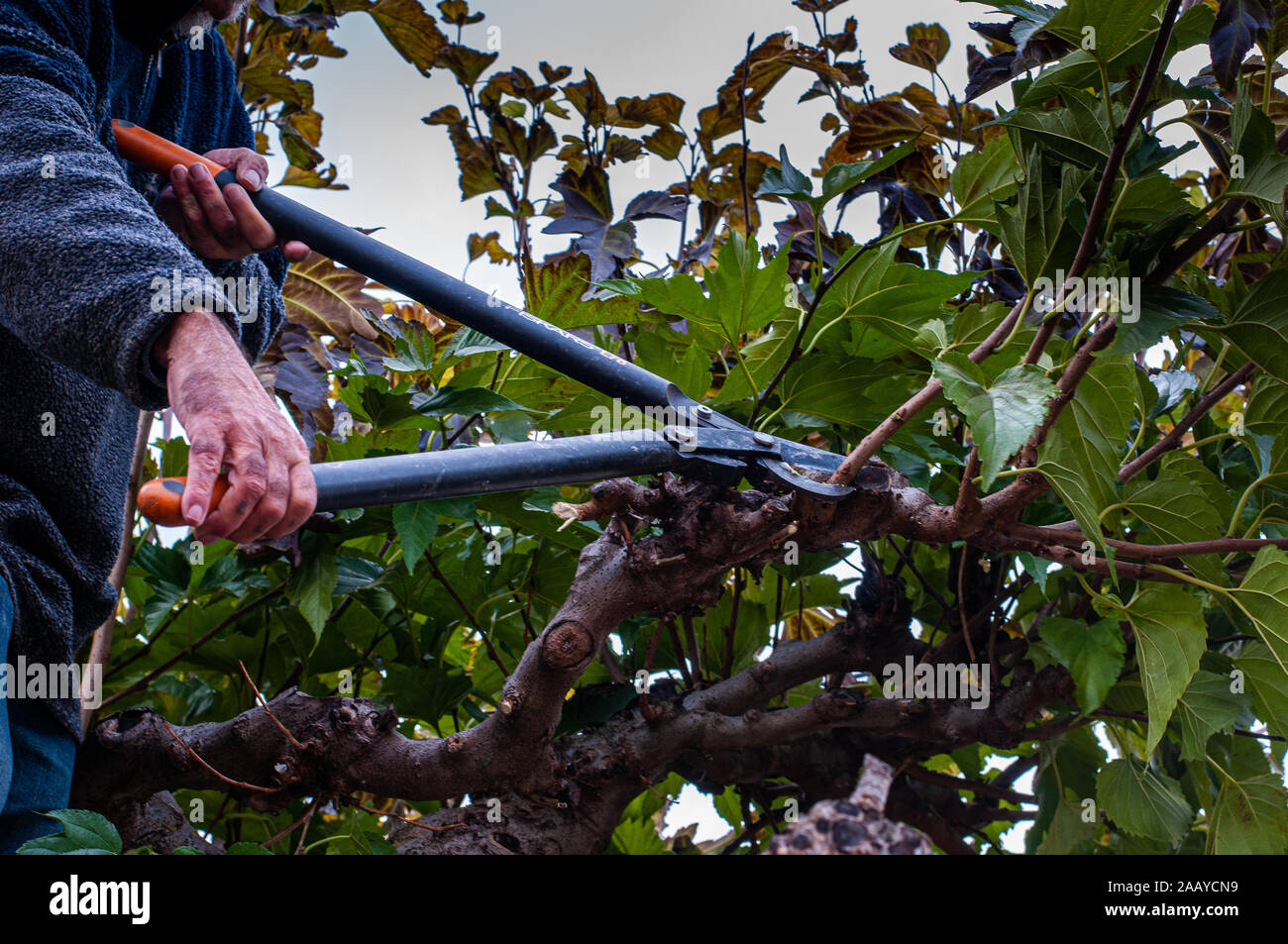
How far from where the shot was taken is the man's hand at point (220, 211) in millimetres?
812

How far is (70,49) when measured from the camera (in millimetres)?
729

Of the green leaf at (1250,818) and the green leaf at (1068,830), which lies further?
the green leaf at (1068,830)

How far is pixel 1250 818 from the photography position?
934mm

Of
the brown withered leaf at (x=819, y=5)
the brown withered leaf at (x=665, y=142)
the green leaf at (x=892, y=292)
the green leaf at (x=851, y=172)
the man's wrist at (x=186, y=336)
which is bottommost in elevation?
the man's wrist at (x=186, y=336)

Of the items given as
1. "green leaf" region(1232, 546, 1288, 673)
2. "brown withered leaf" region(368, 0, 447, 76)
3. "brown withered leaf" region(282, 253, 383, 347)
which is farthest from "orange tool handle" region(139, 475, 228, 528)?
"brown withered leaf" region(368, 0, 447, 76)

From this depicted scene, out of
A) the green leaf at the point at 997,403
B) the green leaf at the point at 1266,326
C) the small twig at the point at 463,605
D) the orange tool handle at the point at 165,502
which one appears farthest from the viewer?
A: the small twig at the point at 463,605

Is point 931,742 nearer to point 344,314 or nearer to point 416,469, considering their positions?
point 416,469

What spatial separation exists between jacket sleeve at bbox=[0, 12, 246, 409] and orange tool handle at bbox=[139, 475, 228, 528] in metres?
0.09

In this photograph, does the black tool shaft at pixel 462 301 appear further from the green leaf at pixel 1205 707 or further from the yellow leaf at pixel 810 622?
the yellow leaf at pixel 810 622

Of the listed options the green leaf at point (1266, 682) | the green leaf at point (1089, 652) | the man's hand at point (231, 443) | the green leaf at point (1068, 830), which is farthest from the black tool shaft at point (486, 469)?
the green leaf at point (1068, 830)

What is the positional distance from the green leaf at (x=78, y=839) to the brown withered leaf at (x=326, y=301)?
0.75m

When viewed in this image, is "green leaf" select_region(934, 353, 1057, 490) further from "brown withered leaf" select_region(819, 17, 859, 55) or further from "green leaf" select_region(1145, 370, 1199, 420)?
"brown withered leaf" select_region(819, 17, 859, 55)

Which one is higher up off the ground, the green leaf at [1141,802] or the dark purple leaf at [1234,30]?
the dark purple leaf at [1234,30]
